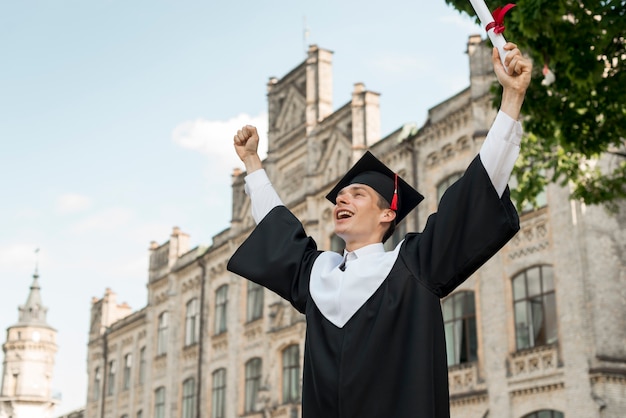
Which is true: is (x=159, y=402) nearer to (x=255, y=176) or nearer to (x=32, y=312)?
(x=32, y=312)

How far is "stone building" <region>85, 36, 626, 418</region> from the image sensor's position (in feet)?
55.9

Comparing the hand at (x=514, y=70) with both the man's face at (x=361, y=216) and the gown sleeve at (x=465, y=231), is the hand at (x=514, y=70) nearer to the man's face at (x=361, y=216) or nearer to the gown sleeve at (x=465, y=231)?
the gown sleeve at (x=465, y=231)

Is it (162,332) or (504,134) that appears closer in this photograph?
(504,134)

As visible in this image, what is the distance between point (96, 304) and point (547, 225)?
1128 inches

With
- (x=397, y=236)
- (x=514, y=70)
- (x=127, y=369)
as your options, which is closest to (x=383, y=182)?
(x=514, y=70)

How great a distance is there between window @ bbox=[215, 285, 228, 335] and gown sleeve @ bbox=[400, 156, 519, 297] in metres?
26.7

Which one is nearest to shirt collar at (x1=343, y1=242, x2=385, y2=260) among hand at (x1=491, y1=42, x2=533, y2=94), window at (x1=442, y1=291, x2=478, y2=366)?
hand at (x1=491, y1=42, x2=533, y2=94)

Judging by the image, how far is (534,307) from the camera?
18062 millimetres

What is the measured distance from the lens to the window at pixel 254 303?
1099 inches

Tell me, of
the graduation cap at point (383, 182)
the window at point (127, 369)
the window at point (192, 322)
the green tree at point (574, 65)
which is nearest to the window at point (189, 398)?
the window at point (192, 322)

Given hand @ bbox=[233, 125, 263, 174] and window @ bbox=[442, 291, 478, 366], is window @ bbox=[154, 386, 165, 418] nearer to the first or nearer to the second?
window @ bbox=[442, 291, 478, 366]

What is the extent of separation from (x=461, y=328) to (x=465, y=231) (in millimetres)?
16417

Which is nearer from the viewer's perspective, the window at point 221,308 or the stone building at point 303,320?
the stone building at point 303,320

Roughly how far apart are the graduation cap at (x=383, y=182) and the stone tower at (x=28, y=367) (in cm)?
5767
